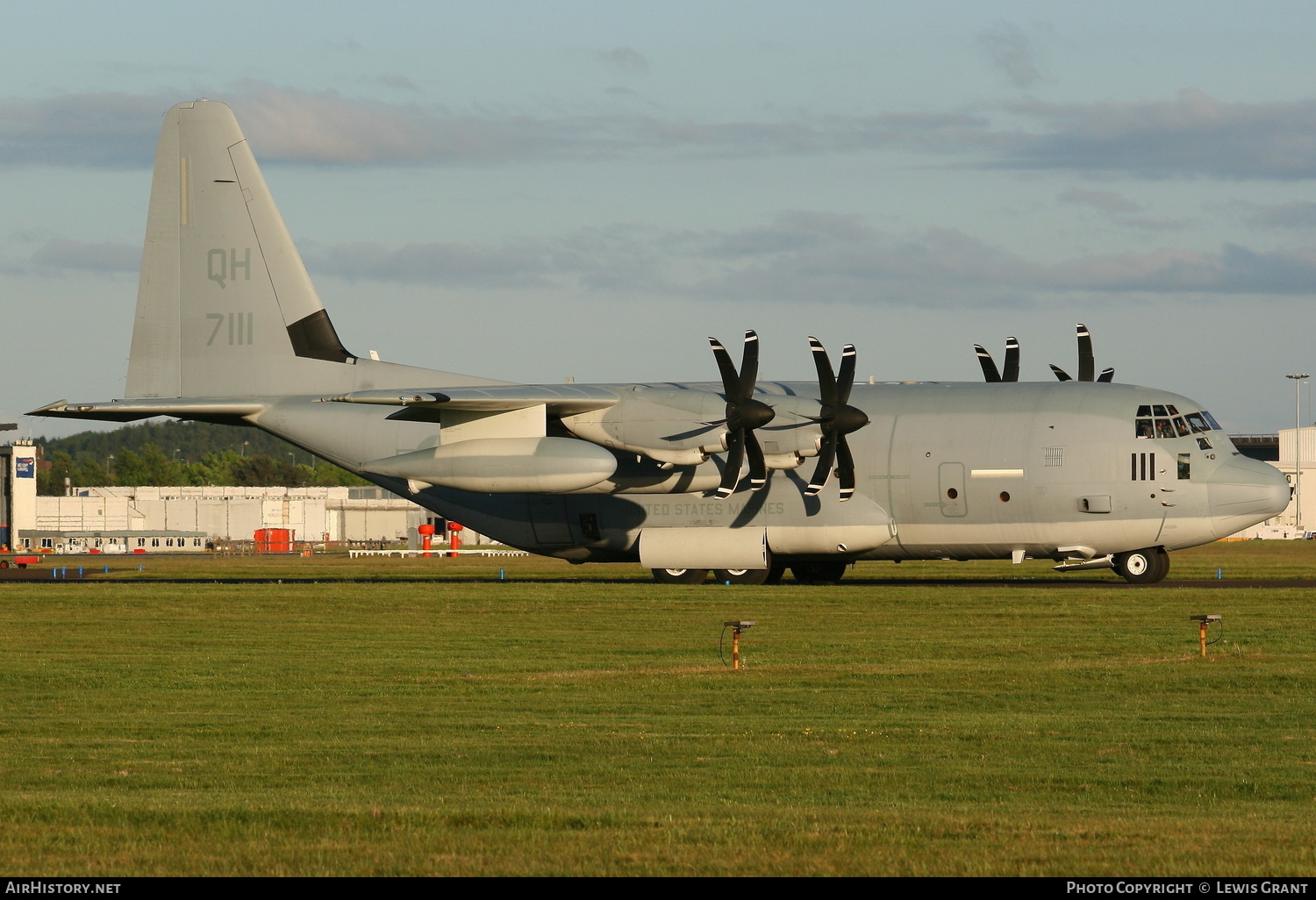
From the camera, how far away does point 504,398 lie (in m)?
36.9

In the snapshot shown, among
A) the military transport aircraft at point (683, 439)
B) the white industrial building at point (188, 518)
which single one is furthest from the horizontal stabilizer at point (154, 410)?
the white industrial building at point (188, 518)

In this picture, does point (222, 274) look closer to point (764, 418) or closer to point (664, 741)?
point (764, 418)

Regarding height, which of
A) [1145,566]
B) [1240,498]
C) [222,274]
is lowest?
[1145,566]

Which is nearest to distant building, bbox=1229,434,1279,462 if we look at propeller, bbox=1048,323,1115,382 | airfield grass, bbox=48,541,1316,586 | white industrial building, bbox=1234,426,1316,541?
Result: white industrial building, bbox=1234,426,1316,541

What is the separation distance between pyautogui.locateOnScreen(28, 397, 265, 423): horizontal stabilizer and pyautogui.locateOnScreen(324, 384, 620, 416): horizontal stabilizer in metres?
4.61

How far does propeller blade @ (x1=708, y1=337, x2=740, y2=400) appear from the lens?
3616 centimetres

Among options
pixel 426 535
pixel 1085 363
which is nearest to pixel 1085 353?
pixel 1085 363

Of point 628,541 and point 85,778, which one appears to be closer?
point 85,778

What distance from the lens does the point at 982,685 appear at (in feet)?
67.3

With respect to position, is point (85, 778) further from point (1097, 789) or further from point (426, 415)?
point (426, 415)

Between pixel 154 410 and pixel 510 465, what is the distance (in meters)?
10.1

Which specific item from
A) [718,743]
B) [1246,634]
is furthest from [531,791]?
[1246,634]

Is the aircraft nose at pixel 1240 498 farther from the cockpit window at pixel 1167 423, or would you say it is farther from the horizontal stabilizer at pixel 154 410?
the horizontal stabilizer at pixel 154 410

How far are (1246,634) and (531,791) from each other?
17842 millimetres
